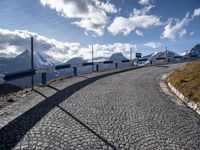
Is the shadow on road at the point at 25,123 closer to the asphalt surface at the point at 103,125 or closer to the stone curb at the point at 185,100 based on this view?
the asphalt surface at the point at 103,125

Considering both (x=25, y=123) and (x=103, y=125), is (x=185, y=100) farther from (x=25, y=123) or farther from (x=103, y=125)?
(x=25, y=123)

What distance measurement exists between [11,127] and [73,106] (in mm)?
3446

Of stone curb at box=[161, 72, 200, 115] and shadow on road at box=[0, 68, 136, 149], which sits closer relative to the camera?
shadow on road at box=[0, 68, 136, 149]

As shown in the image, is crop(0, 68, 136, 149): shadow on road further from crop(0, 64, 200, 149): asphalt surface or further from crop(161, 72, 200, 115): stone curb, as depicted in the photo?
crop(161, 72, 200, 115): stone curb

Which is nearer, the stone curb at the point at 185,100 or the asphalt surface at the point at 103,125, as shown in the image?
the asphalt surface at the point at 103,125

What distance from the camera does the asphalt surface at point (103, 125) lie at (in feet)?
23.9

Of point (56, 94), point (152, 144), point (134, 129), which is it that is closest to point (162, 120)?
point (134, 129)

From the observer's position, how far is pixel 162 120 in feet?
32.1

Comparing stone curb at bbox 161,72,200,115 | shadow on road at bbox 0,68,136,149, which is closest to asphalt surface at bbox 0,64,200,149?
shadow on road at bbox 0,68,136,149

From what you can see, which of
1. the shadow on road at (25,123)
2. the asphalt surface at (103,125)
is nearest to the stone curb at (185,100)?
the asphalt surface at (103,125)

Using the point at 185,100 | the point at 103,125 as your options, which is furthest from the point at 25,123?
the point at 185,100

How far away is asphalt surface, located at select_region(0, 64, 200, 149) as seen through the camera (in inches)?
287

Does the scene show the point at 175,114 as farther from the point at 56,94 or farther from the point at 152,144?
the point at 56,94

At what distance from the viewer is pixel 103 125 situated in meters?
8.86
